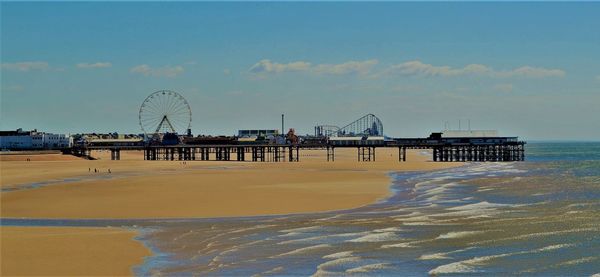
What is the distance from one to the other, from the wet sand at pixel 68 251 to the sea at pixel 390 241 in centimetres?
62

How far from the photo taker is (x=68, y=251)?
18766mm

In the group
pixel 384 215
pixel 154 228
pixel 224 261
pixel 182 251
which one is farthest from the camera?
pixel 384 215

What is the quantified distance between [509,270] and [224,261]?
679 cm

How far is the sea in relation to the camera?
1677cm

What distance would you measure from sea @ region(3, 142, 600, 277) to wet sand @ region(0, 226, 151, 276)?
619 millimetres

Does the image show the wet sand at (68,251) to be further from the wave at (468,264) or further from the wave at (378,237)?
the wave at (468,264)

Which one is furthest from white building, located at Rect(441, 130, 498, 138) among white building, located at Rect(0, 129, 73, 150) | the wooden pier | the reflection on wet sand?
the reflection on wet sand

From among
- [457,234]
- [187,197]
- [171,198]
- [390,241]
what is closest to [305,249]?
[390,241]

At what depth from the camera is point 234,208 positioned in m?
30.2

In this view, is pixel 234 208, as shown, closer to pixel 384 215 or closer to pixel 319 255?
pixel 384 215

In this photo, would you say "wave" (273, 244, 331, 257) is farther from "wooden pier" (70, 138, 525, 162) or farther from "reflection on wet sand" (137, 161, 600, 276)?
"wooden pier" (70, 138, 525, 162)

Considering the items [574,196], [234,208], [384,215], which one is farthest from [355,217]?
[574,196]

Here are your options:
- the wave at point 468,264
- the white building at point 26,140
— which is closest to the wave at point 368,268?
the wave at point 468,264

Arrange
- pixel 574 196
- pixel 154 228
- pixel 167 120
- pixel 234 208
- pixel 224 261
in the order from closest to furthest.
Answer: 1. pixel 224 261
2. pixel 154 228
3. pixel 234 208
4. pixel 574 196
5. pixel 167 120
